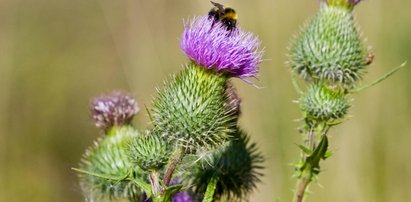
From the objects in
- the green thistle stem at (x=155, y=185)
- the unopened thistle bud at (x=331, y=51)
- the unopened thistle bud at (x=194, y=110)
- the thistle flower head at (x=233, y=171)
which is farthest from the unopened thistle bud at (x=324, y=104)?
the green thistle stem at (x=155, y=185)

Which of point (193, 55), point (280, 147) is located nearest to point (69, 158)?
point (280, 147)

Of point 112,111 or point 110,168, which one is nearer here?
point 110,168

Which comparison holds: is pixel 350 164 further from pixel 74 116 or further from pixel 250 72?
pixel 74 116

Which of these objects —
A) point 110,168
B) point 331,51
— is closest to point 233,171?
point 110,168

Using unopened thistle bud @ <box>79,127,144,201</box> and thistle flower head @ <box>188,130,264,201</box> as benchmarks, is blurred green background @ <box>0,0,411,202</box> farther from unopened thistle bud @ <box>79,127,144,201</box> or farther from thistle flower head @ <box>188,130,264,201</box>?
thistle flower head @ <box>188,130,264,201</box>

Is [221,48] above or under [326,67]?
under

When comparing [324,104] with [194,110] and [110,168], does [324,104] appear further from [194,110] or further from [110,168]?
[110,168]
